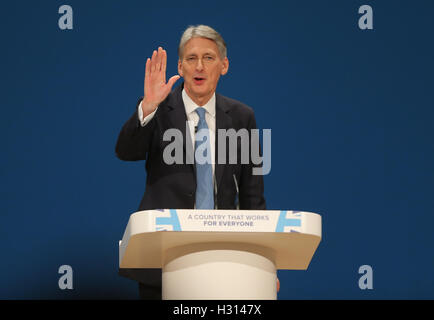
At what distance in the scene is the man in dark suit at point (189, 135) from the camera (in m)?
2.32

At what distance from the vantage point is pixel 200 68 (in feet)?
8.47

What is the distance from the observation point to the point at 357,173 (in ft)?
11.7

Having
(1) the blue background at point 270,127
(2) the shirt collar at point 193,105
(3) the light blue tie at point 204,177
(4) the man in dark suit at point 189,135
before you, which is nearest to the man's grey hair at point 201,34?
(4) the man in dark suit at point 189,135

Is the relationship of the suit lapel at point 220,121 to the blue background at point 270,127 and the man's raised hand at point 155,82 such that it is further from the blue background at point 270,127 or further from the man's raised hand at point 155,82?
the blue background at point 270,127

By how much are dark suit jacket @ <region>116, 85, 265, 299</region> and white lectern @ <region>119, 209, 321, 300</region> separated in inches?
15.0

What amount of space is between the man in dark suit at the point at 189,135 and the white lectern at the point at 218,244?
408 millimetres

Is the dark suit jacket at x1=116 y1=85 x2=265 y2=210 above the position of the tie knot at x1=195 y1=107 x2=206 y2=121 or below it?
below

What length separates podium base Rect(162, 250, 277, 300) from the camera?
1.90 metres

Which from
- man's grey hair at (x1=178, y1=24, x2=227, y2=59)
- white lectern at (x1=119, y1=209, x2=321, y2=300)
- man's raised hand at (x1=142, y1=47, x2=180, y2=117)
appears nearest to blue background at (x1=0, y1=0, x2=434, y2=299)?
man's grey hair at (x1=178, y1=24, x2=227, y2=59)

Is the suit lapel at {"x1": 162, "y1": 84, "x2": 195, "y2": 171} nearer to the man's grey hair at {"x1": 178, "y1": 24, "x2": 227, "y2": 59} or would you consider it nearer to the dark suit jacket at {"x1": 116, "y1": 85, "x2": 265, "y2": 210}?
the dark suit jacket at {"x1": 116, "y1": 85, "x2": 265, "y2": 210}

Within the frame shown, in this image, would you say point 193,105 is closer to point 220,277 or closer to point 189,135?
point 189,135
